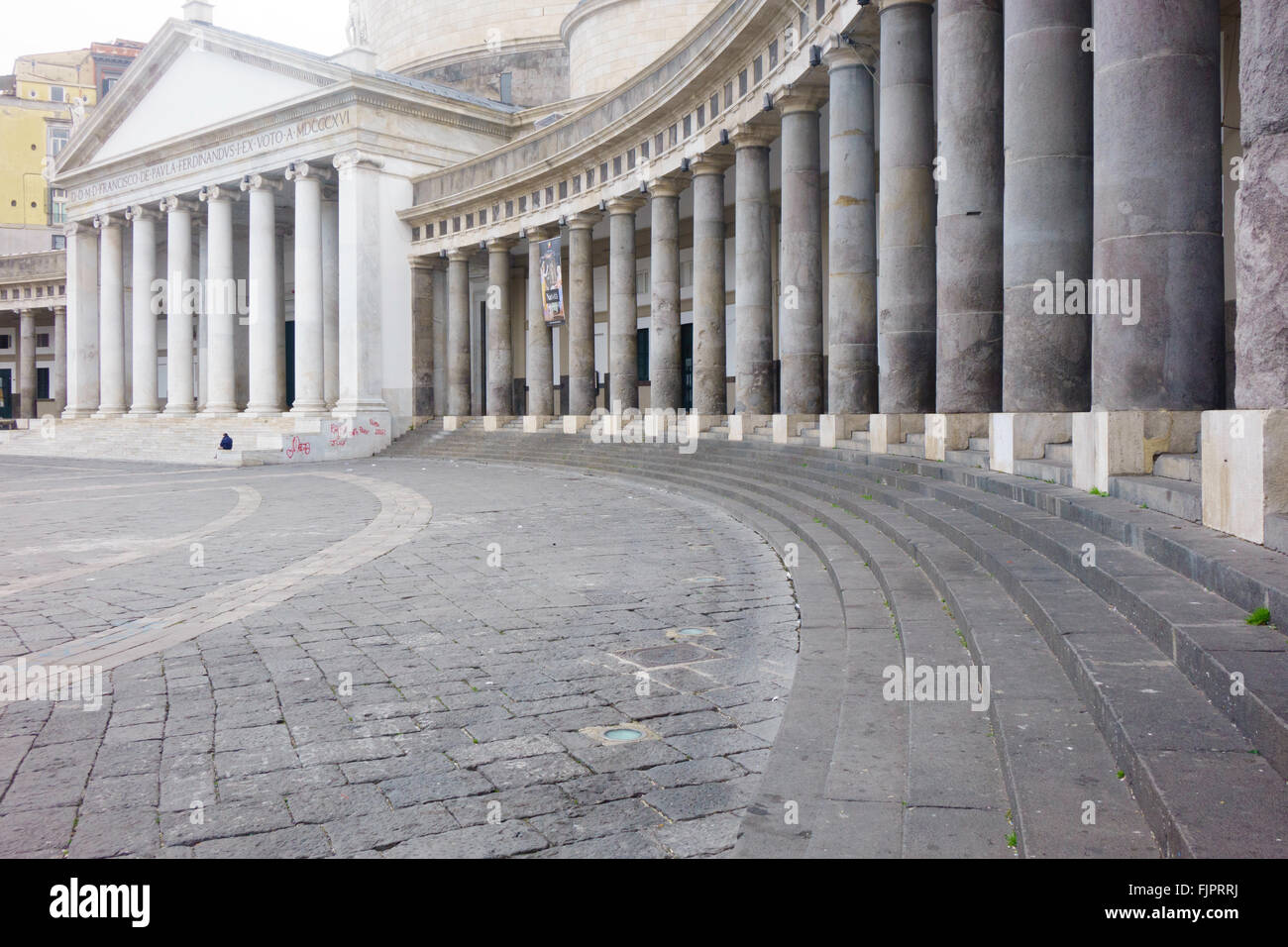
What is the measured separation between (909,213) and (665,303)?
9.89m

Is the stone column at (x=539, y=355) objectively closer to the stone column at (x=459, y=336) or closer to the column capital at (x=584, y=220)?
the column capital at (x=584, y=220)

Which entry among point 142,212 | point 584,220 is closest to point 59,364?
point 142,212

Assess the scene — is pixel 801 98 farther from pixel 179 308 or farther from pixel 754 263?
pixel 179 308

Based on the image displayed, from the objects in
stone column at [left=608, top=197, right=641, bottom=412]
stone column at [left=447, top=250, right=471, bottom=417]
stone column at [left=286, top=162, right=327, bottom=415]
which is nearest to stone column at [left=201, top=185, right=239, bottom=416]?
stone column at [left=286, top=162, right=327, bottom=415]

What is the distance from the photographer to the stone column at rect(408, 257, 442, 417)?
108 feet

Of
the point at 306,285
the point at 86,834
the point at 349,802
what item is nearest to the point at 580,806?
the point at 349,802

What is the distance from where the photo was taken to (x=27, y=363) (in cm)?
4894

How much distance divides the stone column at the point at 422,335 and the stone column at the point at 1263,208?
96.3ft

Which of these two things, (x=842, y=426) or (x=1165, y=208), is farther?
(x=842, y=426)

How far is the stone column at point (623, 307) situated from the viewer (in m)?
23.5

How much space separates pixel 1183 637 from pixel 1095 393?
13.1 ft

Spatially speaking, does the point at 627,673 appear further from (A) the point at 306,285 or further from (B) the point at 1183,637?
(A) the point at 306,285

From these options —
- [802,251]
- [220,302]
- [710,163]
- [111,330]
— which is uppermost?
[710,163]

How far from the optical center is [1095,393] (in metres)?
7.30
